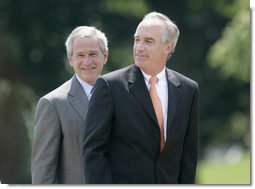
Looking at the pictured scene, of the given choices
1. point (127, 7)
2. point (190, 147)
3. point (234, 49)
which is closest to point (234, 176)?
point (190, 147)

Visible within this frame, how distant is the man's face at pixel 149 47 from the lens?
4281 mm

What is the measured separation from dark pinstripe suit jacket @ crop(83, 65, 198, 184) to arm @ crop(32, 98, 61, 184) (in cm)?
27

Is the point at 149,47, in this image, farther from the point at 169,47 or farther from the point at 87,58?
the point at 87,58

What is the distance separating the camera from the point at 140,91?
170 inches

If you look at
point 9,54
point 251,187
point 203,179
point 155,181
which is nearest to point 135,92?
point 155,181

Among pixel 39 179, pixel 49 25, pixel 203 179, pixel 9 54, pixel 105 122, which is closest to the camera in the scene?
pixel 105 122

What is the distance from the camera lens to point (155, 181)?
4309mm

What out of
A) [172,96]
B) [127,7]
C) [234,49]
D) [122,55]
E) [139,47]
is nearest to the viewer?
[139,47]

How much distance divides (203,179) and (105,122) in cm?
319

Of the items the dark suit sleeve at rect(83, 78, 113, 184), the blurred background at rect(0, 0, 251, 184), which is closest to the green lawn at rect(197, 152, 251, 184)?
the blurred background at rect(0, 0, 251, 184)

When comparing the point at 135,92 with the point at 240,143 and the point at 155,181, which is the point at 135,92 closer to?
the point at 155,181

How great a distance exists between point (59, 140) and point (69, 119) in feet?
0.37

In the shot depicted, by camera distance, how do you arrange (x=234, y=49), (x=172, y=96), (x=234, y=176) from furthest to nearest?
(x=234, y=49)
(x=234, y=176)
(x=172, y=96)

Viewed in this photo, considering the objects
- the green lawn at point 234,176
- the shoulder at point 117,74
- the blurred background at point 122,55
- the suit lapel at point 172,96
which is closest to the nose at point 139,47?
the shoulder at point 117,74
